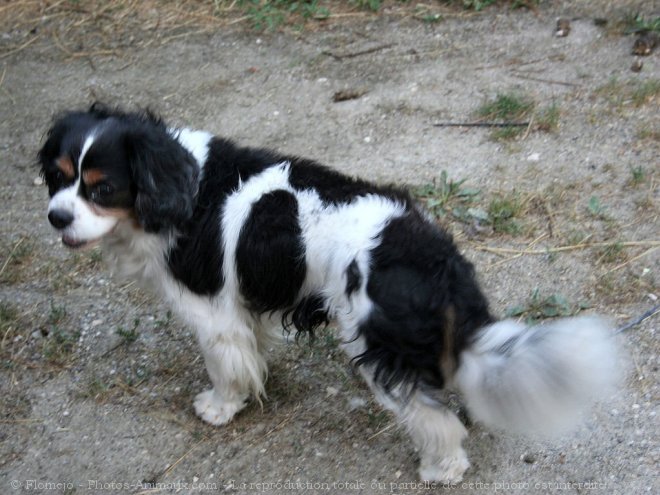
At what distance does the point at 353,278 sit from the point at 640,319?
1.73 metres

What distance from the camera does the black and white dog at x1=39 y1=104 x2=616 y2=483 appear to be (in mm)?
2885

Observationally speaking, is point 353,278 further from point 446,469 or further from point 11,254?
point 11,254

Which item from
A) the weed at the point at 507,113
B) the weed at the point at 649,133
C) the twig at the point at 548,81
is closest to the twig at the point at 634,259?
the weed at the point at 649,133

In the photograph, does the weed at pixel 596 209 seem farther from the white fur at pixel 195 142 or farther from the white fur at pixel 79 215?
the white fur at pixel 79 215

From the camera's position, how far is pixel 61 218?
10.5ft

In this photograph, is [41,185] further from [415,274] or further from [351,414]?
[415,274]

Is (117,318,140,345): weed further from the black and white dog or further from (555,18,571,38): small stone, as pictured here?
(555,18,571,38): small stone

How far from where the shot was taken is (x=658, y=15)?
6.29m

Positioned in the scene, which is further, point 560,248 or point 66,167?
point 560,248

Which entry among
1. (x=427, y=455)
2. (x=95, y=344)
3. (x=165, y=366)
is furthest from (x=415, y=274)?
(x=95, y=344)

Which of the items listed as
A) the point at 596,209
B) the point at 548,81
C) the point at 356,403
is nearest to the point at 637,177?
the point at 596,209

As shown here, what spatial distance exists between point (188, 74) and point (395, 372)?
4212 mm

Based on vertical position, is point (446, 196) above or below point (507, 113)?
below

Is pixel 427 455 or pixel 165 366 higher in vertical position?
pixel 427 455
